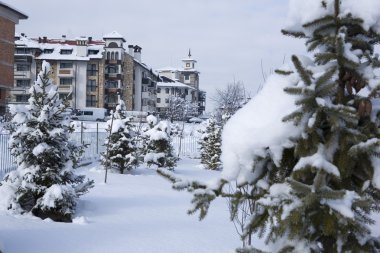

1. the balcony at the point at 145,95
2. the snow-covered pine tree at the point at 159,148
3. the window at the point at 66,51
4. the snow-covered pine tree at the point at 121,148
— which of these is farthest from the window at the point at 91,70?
the snow-covered pine tree at the point at 121,148

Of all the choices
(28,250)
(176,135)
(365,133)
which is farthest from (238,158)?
(176,135)

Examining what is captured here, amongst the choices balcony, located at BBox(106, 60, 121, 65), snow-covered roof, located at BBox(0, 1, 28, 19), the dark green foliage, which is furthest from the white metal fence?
balcony, located at BBox(106, 60, 121, 65)

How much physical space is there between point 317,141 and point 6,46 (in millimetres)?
39998

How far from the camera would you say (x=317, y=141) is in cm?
251

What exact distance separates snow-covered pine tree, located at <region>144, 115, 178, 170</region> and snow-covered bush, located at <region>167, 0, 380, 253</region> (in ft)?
57.3

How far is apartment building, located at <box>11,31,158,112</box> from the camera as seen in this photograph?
196ft

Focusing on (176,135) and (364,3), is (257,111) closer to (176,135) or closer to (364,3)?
(364,3)

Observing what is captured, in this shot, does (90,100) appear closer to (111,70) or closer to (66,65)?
(111,70)

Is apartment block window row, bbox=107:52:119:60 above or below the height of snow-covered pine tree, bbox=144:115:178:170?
above

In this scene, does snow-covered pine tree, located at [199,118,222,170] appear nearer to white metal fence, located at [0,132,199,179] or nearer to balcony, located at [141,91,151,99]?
white metal fence, located at [0,132,199,179]

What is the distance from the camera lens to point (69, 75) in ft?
199

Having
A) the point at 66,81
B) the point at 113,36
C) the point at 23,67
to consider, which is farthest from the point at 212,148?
the point at 23,67

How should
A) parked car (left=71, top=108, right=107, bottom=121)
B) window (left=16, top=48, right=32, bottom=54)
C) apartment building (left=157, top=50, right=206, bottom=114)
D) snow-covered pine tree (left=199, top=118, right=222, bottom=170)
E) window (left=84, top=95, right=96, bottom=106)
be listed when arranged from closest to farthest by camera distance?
snow-covered pine tree (left=199, top=118, right=222, bottom=170), parked car (left=71, top=108, right=107, bottom=121), window (left=16, top=48, right=32, bottom=54), window (left=84, top=95, right=96, bottom=106), apartment building (left=157, top=50, right=206, bottom=114)

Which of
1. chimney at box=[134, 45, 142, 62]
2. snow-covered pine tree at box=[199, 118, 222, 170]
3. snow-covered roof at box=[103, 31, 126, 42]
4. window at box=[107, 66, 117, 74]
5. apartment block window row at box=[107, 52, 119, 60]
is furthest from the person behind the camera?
→ chimney at box=[134, 45, 142, 62]
